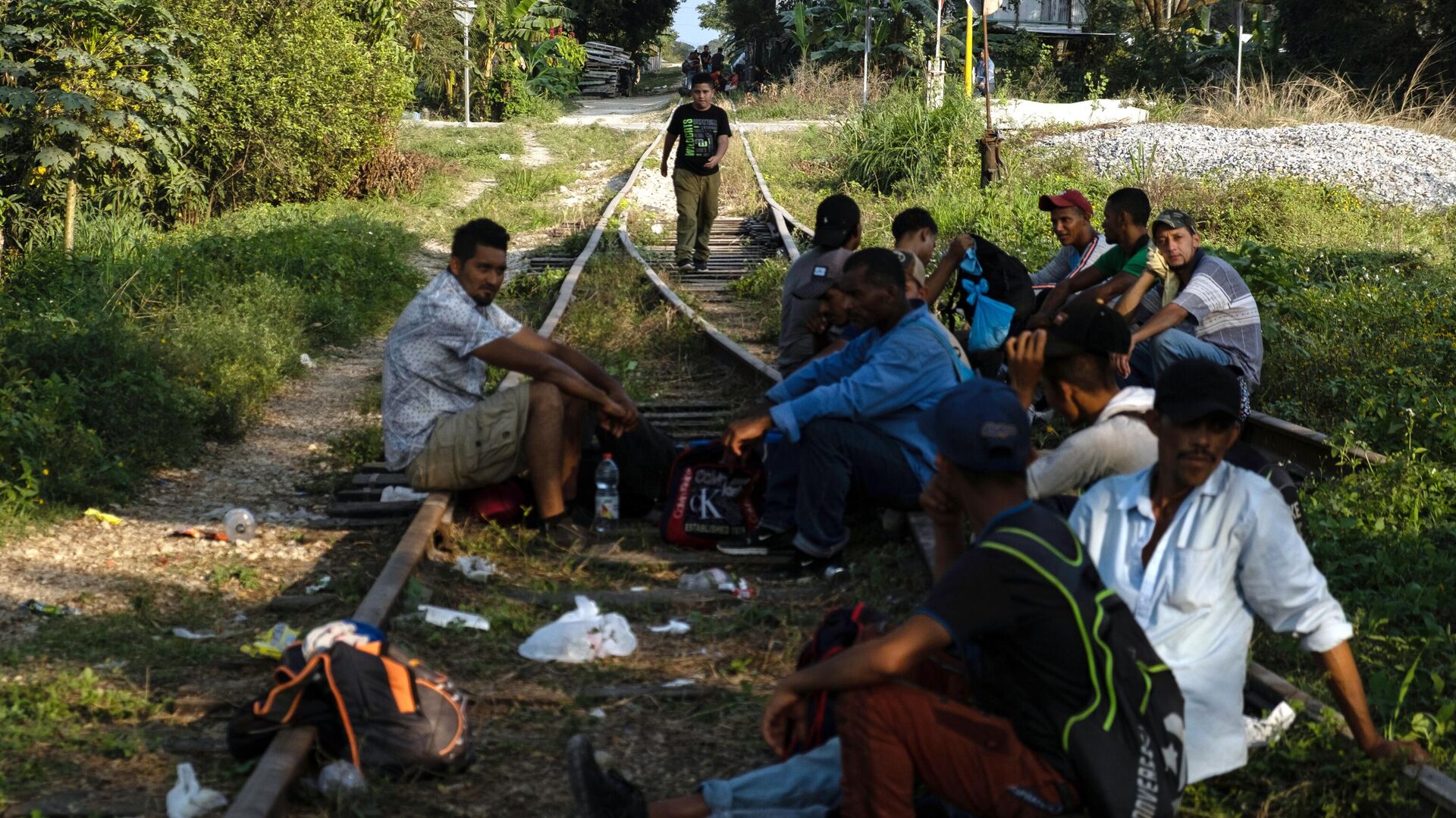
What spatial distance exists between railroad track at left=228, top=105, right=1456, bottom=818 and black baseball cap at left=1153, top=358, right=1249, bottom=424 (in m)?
1.07

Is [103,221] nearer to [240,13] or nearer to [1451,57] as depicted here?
[240,13]

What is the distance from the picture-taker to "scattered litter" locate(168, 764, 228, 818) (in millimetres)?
3660

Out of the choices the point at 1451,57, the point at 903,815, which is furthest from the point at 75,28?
the point at 1451,57

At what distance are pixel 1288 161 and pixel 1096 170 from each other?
2.33 metres

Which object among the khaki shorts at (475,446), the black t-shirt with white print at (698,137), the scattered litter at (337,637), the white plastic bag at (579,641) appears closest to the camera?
the scattered litter at (337,637)

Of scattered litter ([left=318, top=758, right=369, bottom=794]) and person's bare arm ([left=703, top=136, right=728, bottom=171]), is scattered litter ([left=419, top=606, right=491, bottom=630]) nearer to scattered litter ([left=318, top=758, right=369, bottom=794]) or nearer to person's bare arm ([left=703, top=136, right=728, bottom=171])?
scattered litter ([left=318, top=758, right=369, bottom=794])

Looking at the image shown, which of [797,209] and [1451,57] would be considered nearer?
[797,209]

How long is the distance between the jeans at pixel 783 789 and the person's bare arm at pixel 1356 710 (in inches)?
47.0

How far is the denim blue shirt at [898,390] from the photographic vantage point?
5758 millimetres

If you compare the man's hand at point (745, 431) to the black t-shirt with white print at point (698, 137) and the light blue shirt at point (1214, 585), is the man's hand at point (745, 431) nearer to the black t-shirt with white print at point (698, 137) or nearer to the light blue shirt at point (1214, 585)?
the light blue shirt at point (1214, 585)

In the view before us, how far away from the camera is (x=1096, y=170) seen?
1858cm

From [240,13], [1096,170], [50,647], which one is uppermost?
[240,13]

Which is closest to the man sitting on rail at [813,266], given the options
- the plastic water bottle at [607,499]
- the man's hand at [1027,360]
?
the plastic water bottle at [607,499]

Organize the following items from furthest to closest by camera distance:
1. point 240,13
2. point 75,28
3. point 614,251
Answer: point 240,13, point 614,251, point 75,28
